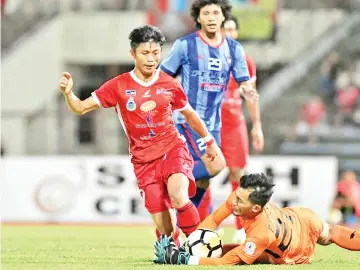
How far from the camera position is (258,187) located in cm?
848

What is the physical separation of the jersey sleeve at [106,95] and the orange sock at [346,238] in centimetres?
215

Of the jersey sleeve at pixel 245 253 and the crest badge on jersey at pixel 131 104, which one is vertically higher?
the crest badge on jersey at pixel 131 104

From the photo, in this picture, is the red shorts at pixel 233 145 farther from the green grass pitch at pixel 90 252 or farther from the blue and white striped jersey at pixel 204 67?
the blue and white striped jersey at pixel 204 67

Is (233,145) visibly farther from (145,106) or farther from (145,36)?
(145,36)

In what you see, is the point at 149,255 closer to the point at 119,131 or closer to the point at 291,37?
the point at 119,131

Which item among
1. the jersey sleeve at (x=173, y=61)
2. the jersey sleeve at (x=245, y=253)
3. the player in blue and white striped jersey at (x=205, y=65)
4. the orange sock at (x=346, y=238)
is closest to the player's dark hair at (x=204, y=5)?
the player in blue and white striped jersey at (x=205, y=65)

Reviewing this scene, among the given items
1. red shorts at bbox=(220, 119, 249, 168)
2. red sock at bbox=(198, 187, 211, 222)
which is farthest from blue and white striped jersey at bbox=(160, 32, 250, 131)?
red shorts at bbox=(220, 119, 249, 168)

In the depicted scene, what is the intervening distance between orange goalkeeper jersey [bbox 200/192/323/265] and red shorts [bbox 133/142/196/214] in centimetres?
42

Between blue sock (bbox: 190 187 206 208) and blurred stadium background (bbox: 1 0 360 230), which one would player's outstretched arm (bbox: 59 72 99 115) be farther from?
blurred stadium background (bbox: 1 0 360 230)

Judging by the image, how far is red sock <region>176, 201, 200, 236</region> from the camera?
8.91m

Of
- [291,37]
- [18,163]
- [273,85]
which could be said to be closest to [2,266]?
[18,163]

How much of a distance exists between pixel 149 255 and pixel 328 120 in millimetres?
12009

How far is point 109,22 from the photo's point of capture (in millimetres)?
25688

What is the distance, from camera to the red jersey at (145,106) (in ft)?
29.3
